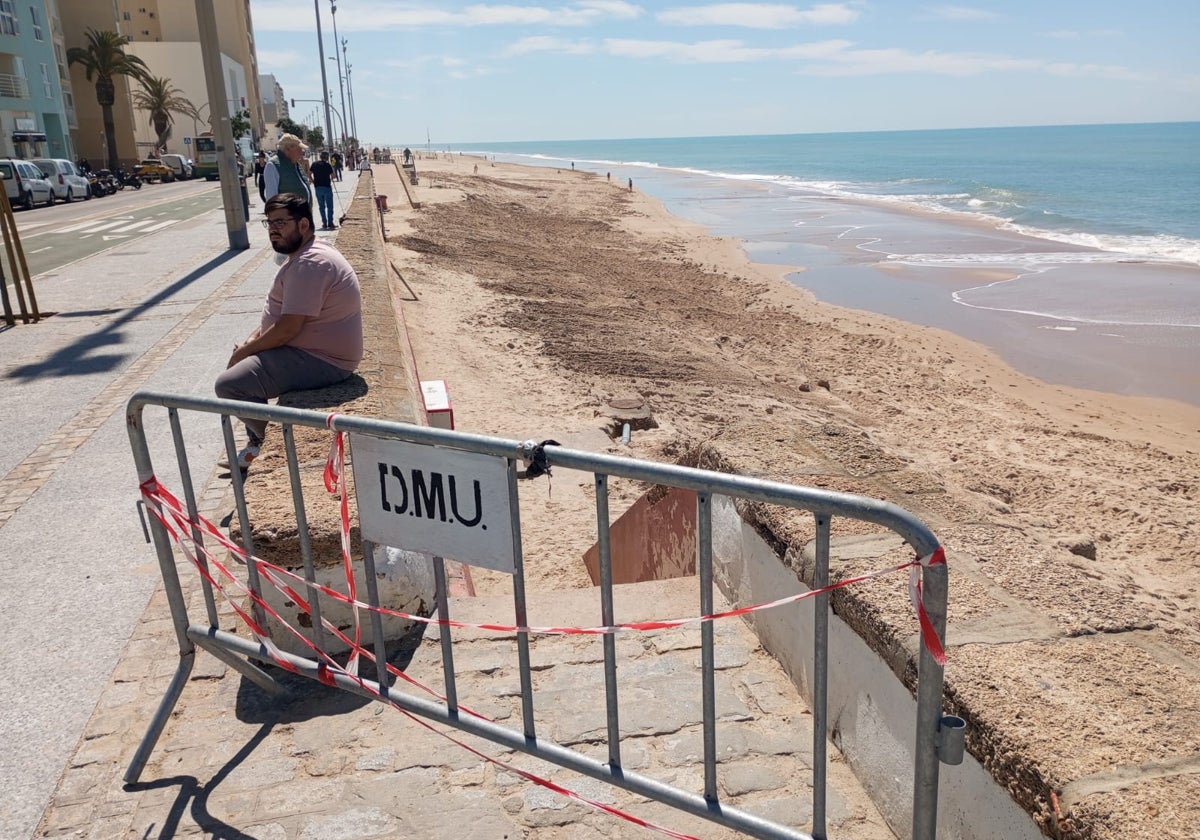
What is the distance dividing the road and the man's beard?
532 inches

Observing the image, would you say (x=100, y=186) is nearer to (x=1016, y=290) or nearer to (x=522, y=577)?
(x=1016, y=290)

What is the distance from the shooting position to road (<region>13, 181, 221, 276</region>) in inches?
737

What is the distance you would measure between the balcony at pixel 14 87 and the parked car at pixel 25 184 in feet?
46.5

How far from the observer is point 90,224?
25.1m

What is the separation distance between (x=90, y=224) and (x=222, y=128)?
10.4 metres

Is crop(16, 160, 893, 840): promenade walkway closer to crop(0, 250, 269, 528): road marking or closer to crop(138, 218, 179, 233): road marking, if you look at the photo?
crop(0, 250, 269, 528): road marking

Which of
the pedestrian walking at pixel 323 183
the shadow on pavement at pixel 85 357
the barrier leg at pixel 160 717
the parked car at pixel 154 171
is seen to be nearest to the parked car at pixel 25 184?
the parked car at pixel 154 171

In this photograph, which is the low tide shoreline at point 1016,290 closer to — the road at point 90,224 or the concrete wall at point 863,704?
the concrete wall at point 863,704

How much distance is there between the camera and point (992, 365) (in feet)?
44.7

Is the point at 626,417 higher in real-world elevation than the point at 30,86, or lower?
lower

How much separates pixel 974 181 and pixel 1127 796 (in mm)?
67912

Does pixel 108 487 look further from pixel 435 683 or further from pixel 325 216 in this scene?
pixel 325 216

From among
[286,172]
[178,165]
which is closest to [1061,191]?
[286,172]

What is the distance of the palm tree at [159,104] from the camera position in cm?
7344
